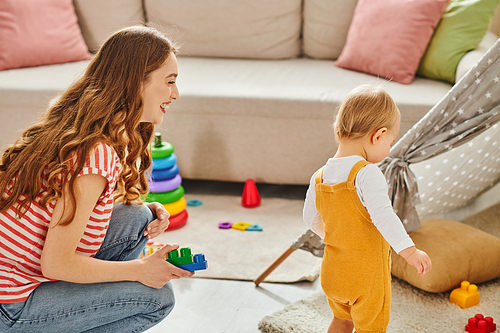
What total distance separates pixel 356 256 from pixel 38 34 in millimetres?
2151

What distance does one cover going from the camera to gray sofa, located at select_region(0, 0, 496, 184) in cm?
229

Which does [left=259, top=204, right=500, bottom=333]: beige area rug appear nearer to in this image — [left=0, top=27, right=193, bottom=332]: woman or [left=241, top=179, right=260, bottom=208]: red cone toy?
[left=0, top=27, right=193, bottom=332]: woman

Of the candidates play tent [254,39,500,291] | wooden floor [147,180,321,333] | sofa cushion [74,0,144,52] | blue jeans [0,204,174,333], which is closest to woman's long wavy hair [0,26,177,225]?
blue jeans [0,204,174,333]

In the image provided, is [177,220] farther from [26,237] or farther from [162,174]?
[26,237]

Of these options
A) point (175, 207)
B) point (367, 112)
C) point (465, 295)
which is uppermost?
point (367, 112)

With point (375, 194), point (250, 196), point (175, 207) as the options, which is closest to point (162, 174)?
point (175, 207)

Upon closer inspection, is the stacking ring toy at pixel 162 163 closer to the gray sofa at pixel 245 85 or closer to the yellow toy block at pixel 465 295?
the gray sofa at pixel 245 85

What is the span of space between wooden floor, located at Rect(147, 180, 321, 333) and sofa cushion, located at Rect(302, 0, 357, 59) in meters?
1.39

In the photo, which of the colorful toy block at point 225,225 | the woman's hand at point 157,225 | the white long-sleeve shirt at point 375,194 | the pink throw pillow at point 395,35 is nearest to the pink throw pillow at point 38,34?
the colorful toy block at point 225,225

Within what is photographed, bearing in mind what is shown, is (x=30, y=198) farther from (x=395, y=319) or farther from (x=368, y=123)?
(x=395, y=319)

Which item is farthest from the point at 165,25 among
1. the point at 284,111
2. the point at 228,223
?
the point at 228,223

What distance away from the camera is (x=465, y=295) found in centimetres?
159

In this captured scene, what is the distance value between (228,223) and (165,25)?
50.9 inches

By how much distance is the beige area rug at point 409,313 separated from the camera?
1.50 meters
